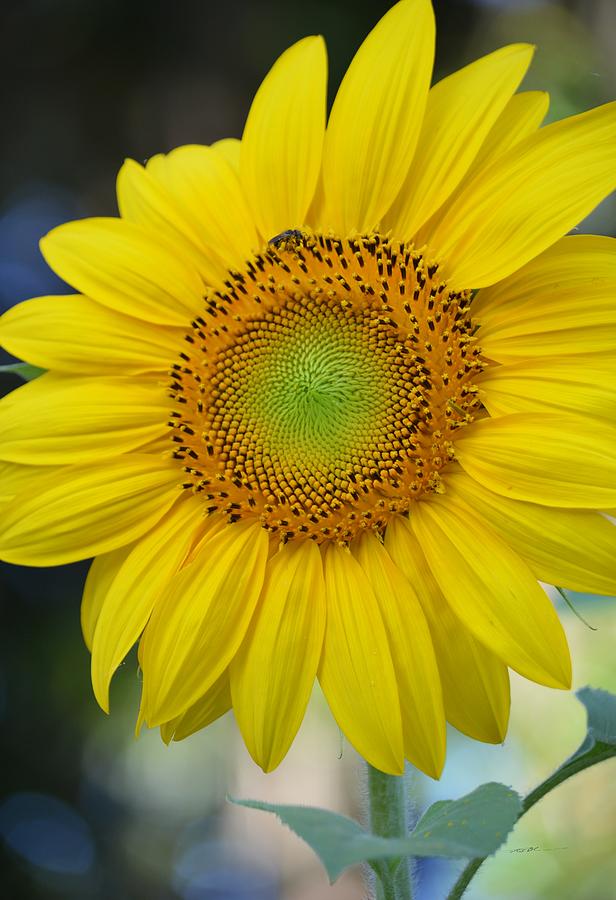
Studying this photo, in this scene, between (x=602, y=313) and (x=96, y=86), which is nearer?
(x=602, y=313)

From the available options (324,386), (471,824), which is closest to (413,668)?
(471,824)

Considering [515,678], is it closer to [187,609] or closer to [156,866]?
[187,609]

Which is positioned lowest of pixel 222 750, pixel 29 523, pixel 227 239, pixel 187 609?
pixel 222 750

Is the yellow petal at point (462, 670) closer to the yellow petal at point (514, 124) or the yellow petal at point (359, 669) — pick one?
the yellow petal at point (359, 669)

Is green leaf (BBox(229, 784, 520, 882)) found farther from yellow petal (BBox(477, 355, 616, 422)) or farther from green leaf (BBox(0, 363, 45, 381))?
green leaf (BBox(0, 363, 45, 381))

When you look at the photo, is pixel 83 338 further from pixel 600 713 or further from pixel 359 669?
pixel 600 713

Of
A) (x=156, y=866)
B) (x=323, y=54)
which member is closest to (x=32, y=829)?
(x=156, y=866)
